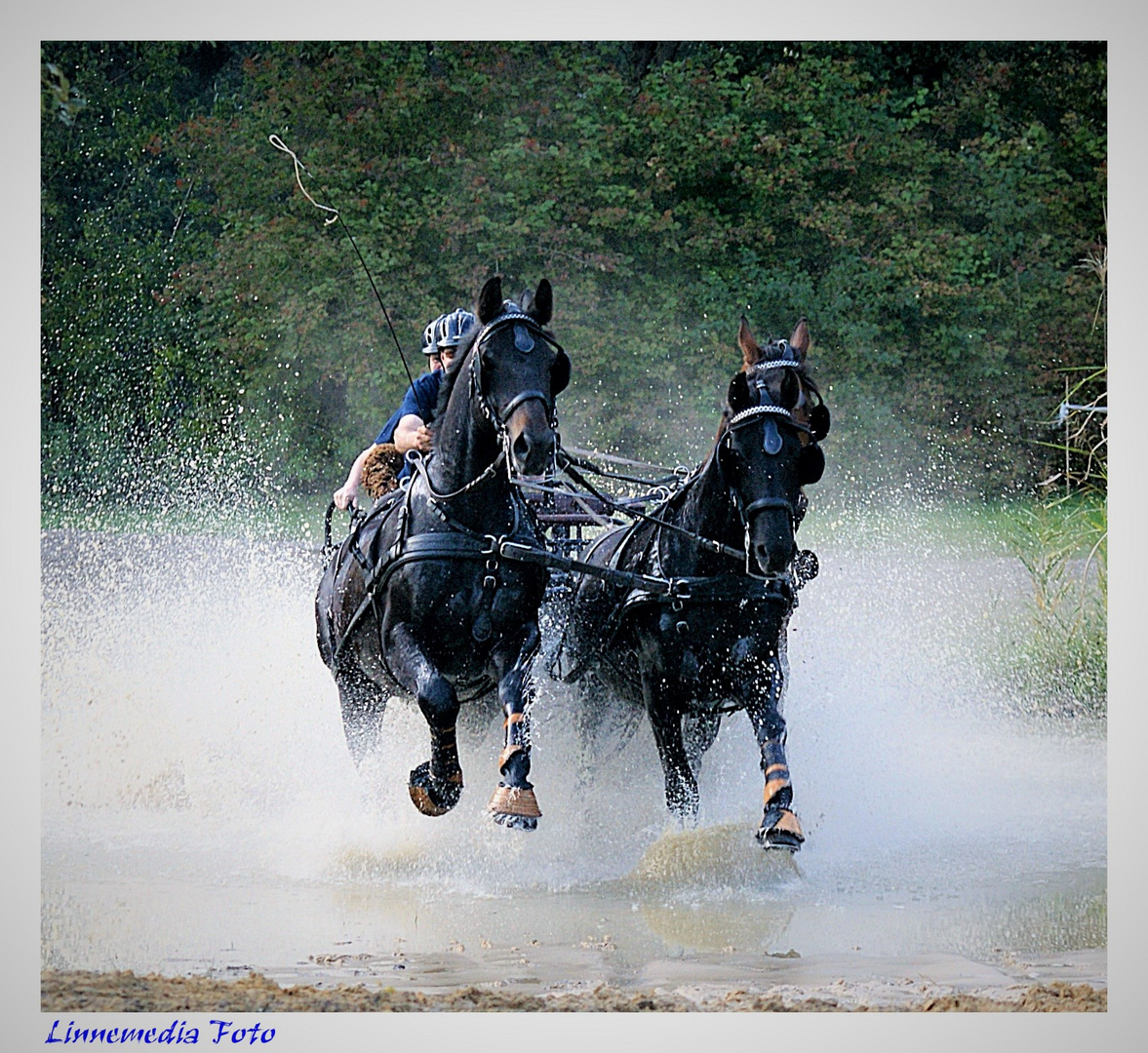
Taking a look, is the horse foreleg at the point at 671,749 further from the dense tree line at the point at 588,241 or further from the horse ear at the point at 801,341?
the dense tree line at the point at 588,241

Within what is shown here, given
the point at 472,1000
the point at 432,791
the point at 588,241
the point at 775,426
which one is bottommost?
the point at 472,1000

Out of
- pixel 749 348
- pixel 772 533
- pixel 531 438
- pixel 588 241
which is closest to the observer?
pixel 531 438

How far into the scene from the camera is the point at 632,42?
9.21 meters

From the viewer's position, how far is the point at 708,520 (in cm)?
546

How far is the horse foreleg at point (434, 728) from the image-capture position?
206 inches

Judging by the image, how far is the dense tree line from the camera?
9.13 metres

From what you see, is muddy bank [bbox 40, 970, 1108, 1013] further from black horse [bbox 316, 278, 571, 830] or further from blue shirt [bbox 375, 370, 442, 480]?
blue shirt [bbox 375, 370, 442, 480]

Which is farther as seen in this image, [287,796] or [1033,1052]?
[287,796]

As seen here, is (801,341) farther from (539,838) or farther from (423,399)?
(539,838)

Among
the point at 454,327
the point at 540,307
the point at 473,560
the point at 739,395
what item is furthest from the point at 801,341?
the point at 454,327

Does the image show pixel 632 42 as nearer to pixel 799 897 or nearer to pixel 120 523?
pixel 120 523

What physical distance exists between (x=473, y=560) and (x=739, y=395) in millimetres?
887
